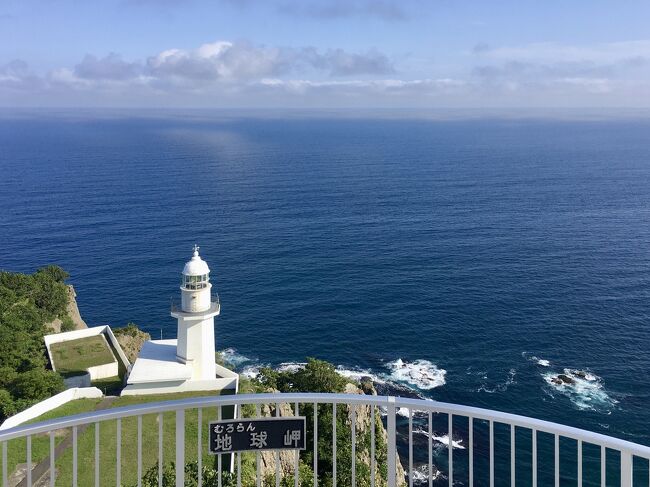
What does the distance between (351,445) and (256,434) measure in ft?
10.6

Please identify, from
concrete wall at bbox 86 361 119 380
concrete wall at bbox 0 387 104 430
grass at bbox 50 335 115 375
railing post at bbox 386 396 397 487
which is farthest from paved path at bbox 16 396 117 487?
railing post at bbox 386 396 397 487

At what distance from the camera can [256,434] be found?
18.4 feet

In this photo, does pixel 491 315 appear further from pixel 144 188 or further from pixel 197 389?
pixel 144 188

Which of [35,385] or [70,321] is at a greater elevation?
[35,385]

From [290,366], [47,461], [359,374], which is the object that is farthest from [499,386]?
[47,461]

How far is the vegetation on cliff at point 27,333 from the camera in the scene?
2933cm

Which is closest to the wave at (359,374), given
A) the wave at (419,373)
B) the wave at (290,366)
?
the wave at (419,373)

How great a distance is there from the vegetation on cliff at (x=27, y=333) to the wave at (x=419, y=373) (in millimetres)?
20643

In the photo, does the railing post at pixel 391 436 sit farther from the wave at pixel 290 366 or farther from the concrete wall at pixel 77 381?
the wave at pixel 290 366

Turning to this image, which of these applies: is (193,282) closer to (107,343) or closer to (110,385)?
(110,385)

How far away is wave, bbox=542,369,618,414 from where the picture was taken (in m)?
34.8

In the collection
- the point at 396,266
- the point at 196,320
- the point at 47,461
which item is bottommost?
the point at 396,266

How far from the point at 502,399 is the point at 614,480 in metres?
8.12

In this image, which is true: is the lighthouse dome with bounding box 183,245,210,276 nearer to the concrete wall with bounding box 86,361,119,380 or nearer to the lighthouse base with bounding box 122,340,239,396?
the lighthouse base with bounding box 122,340,239,396
